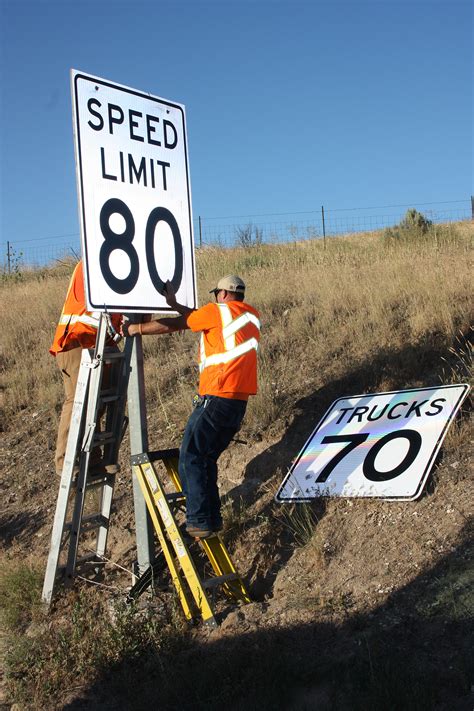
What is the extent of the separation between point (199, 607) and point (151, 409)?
12.1 ft

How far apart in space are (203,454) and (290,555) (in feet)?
3.31

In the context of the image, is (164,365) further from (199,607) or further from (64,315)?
(199,607)

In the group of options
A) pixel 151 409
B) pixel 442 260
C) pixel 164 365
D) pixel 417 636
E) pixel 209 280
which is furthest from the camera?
pixel 209 280

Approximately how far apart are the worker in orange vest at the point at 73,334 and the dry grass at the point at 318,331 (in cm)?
130

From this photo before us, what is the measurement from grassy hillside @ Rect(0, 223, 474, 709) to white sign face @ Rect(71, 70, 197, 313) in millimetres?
2007

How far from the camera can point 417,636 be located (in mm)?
4148

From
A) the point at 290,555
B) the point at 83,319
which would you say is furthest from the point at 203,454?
the point at 83,319

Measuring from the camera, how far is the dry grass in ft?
25.6

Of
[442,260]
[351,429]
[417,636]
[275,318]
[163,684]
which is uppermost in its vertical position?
[442,260]

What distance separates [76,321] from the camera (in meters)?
6.43

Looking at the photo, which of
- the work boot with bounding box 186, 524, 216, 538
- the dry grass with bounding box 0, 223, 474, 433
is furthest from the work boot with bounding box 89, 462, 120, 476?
the dry grass with bounding box 0, 223, 474, 433

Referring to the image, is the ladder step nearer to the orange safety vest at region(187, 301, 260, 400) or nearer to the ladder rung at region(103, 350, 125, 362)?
the ladder rung at region(103, 350, 125, 362)

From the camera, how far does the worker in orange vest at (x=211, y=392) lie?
17.6 ft

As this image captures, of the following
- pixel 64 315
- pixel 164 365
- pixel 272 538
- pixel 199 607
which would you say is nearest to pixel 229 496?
pixel 272 538
